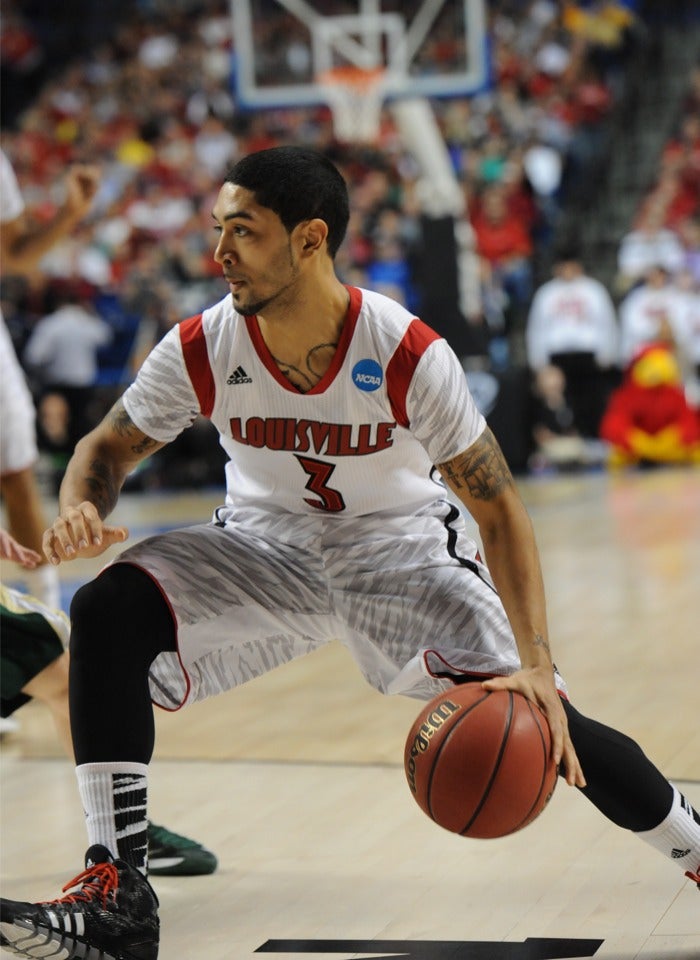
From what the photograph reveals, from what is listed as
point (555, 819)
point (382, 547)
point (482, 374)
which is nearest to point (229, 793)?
point (555, 819)

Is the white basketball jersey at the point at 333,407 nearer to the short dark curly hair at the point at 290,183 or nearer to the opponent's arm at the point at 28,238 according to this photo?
the short dark curly hair at the point at 290,183

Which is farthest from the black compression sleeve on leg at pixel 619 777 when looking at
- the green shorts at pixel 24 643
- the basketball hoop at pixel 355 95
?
the basketball hoop at pixel 355 95

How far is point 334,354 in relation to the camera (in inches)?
131

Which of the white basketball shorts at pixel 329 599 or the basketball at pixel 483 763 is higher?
the white basketball shorts at pixel 329 599

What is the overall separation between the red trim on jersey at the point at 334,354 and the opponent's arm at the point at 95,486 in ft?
1.19

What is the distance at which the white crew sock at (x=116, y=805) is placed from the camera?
3.07 m

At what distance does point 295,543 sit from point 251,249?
719 mm

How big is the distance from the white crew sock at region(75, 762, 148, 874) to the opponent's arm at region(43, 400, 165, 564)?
1.52 ft

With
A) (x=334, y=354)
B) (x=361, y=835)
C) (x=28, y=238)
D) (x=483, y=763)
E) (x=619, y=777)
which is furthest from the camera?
(x=28, y=238)

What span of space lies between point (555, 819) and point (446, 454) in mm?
1330

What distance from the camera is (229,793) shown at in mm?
4398

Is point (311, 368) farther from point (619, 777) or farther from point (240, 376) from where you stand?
point (619, 777)

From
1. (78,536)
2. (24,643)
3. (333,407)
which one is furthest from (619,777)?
(24,643)

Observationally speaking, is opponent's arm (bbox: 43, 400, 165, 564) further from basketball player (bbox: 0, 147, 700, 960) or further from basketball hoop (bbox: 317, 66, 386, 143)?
basketball hoop (bbox: 317, 66, 386, 143)
